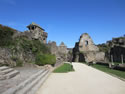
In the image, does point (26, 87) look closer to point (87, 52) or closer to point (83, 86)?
point (83, 86)

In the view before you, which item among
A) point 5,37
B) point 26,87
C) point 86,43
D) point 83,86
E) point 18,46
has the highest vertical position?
point 86,43

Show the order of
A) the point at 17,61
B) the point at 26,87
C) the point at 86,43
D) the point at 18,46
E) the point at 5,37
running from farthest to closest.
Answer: the point at 86,43, the point at 18,46, the point at 17,61, the point at 5,37, the point at 26,87

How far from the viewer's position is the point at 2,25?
40.7 feet

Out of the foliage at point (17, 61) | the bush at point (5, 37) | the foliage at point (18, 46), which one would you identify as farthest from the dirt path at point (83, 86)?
the bush at point (5, 37)

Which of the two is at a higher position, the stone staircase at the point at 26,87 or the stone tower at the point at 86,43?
the stone tower at the point at 86,43

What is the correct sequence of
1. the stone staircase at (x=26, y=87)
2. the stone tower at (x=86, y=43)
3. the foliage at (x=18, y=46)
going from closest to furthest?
the stone staircase at (x=26, y=87) < the foliage at (x=18, y=46) < the stone tower at (x=86, y=43)

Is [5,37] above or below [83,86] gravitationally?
above

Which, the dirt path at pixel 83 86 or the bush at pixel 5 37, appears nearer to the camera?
the dirt path at pixel 83 86

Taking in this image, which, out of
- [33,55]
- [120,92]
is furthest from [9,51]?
[120,92]

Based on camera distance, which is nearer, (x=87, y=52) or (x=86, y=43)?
(x=87, y=52)

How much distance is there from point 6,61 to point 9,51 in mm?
1241

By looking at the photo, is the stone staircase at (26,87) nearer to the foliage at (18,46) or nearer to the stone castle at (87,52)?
the foliage at (18,46)

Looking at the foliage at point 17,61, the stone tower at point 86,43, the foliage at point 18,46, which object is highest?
the stone tower at point 86,43

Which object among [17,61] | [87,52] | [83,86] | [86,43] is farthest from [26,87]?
[86,43]
